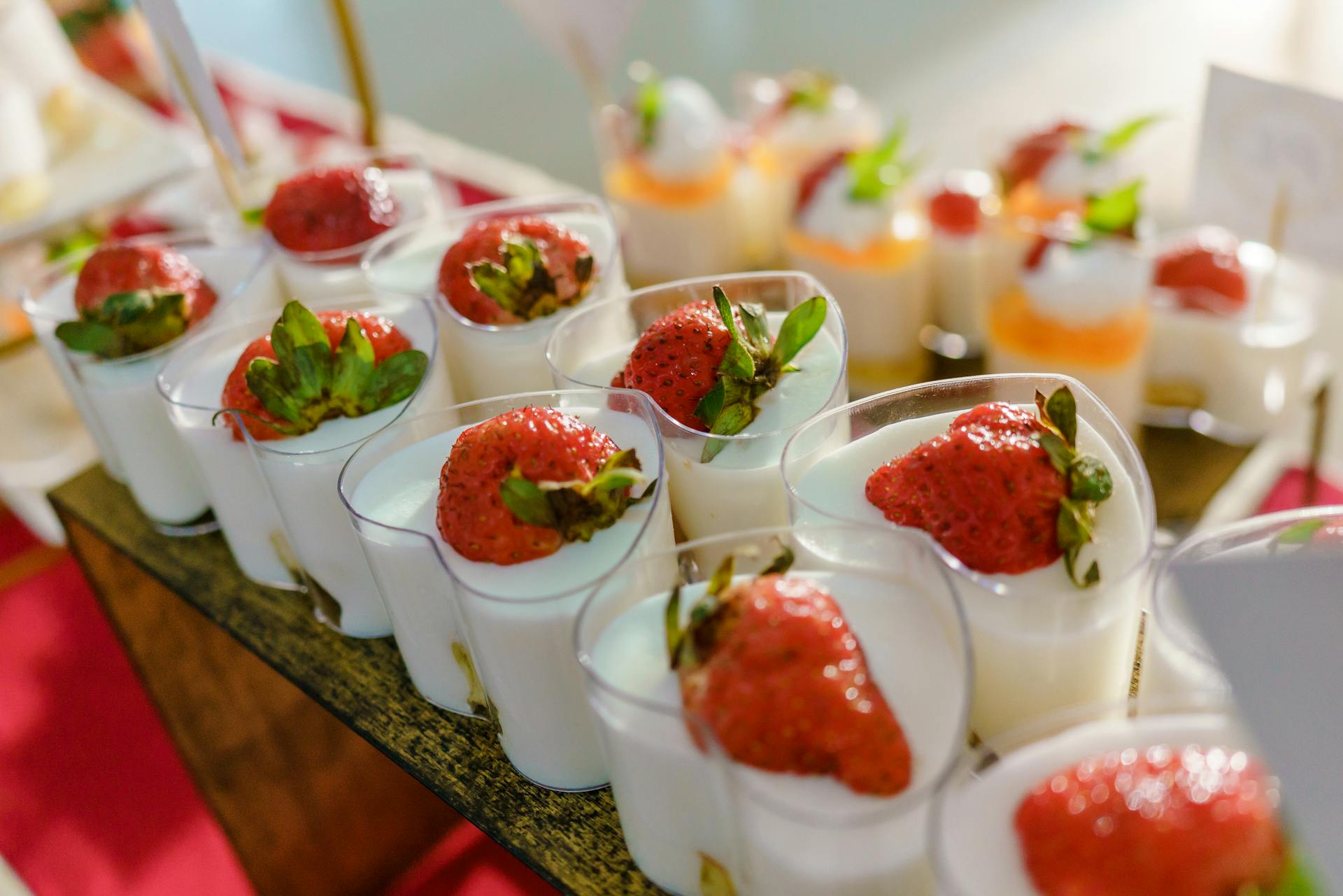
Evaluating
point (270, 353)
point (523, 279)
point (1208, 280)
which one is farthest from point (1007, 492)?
point (1208, 280)

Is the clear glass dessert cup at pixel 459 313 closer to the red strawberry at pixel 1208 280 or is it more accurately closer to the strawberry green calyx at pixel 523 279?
the strawberry green calyx at pixel 523 279

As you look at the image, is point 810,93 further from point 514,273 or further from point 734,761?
point 734,761

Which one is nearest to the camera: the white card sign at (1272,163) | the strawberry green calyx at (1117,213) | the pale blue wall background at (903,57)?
the white card sign at (1272,163)

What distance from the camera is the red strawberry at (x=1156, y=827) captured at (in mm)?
517

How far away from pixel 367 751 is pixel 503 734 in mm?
548

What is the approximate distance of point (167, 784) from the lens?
1413mm

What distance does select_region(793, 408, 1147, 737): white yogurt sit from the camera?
67 cm

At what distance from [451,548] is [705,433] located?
0.20 meters

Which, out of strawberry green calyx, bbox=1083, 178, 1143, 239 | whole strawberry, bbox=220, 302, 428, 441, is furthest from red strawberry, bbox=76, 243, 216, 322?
strawberry green calyx, bbox=1083, 178, 1143, 239

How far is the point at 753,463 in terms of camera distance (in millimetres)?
814

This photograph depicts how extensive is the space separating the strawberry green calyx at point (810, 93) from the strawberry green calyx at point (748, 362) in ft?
3.97

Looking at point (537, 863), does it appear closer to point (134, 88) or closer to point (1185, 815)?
point (1185, 815)

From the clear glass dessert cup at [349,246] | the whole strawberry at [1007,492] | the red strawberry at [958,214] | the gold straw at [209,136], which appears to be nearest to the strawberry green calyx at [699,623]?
the whole strawberry at [1007,492]

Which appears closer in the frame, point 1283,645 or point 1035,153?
point 1283,645
